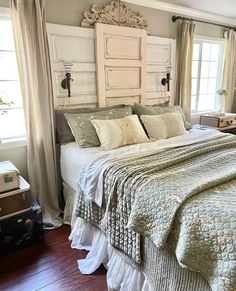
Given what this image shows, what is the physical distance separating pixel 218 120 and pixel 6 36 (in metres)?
2.81

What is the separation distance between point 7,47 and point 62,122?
863 mm

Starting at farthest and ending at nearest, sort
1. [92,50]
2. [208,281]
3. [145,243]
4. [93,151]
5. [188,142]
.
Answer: [92,50], [188,142], [93,151], [145,243], [208,281]

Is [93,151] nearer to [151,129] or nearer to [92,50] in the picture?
[151,129]

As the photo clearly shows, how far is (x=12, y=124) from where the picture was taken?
7.78 feet

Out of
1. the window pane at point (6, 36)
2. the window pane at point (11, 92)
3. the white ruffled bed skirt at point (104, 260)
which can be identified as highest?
the window pane at point (6, 36)

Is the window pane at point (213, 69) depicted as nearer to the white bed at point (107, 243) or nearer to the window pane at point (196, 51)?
the window pane at point (196, 51)

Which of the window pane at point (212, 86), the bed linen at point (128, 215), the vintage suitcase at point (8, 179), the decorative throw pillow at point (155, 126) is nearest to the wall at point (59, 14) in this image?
the vintage suitcase at point (8, 179)

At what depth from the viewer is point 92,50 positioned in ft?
8.42

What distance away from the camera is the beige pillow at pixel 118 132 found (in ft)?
6.95

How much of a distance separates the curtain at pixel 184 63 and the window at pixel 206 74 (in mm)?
380

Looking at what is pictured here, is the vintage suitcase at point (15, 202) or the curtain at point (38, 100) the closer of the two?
the vintage suitcase at point (15, 202)

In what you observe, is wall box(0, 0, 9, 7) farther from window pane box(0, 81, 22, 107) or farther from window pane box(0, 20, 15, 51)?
window pane box(0, 81, 22, 107)

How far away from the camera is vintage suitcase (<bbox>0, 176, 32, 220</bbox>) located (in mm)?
1880

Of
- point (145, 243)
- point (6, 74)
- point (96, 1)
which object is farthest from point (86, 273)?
point (96, 1)
